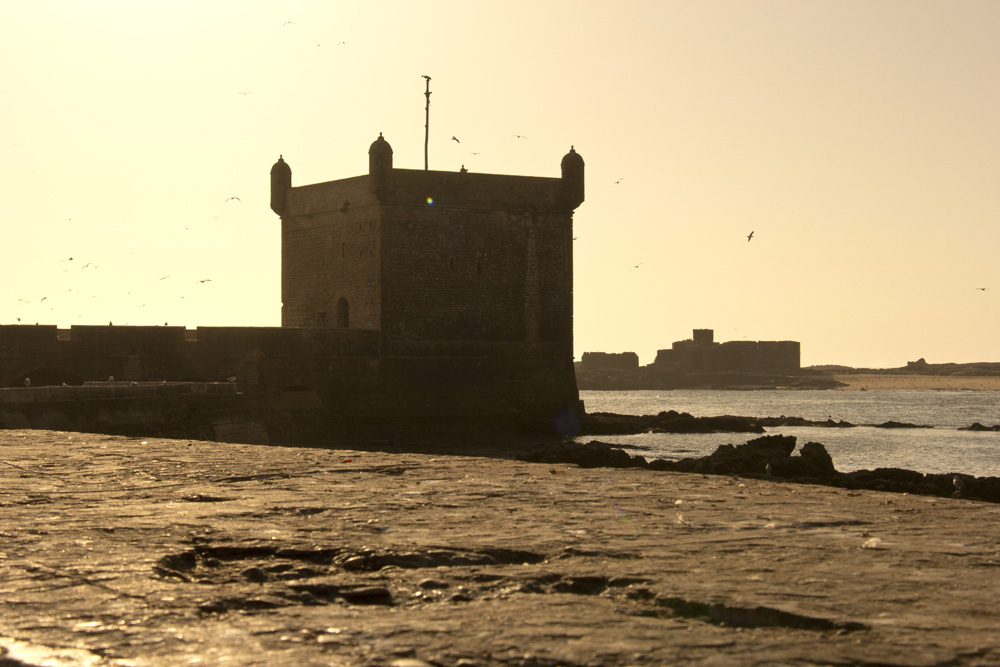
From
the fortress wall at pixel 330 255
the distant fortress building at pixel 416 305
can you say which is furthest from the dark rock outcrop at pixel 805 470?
the fortress wall at pixel 330 255

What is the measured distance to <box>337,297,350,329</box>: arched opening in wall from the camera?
32.1m

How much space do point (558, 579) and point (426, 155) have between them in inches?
1237

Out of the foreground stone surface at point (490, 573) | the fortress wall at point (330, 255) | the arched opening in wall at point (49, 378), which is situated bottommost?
the foreground stone surface at point (490, 573)

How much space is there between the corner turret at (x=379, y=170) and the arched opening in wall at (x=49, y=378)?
9236mm

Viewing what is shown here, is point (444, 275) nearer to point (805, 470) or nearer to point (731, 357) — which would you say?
point (805, 470)

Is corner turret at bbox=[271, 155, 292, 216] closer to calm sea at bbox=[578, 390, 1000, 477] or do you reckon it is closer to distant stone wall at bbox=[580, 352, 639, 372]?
calm sea at bbox=[578, 390, 1000, 477]

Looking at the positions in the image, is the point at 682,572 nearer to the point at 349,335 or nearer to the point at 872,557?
the point at 872,557

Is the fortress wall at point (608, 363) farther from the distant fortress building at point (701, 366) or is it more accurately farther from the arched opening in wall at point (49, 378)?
the arched opening in wall at point (49, 378)

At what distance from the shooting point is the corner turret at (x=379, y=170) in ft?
101

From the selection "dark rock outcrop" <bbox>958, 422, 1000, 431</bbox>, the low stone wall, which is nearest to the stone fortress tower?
the low stone wall

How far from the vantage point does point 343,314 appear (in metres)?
32.2

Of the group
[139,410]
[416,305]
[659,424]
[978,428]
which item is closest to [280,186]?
[416,305]

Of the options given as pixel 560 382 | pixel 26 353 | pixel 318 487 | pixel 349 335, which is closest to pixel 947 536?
pixel 318 487

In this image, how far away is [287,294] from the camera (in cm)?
3394
